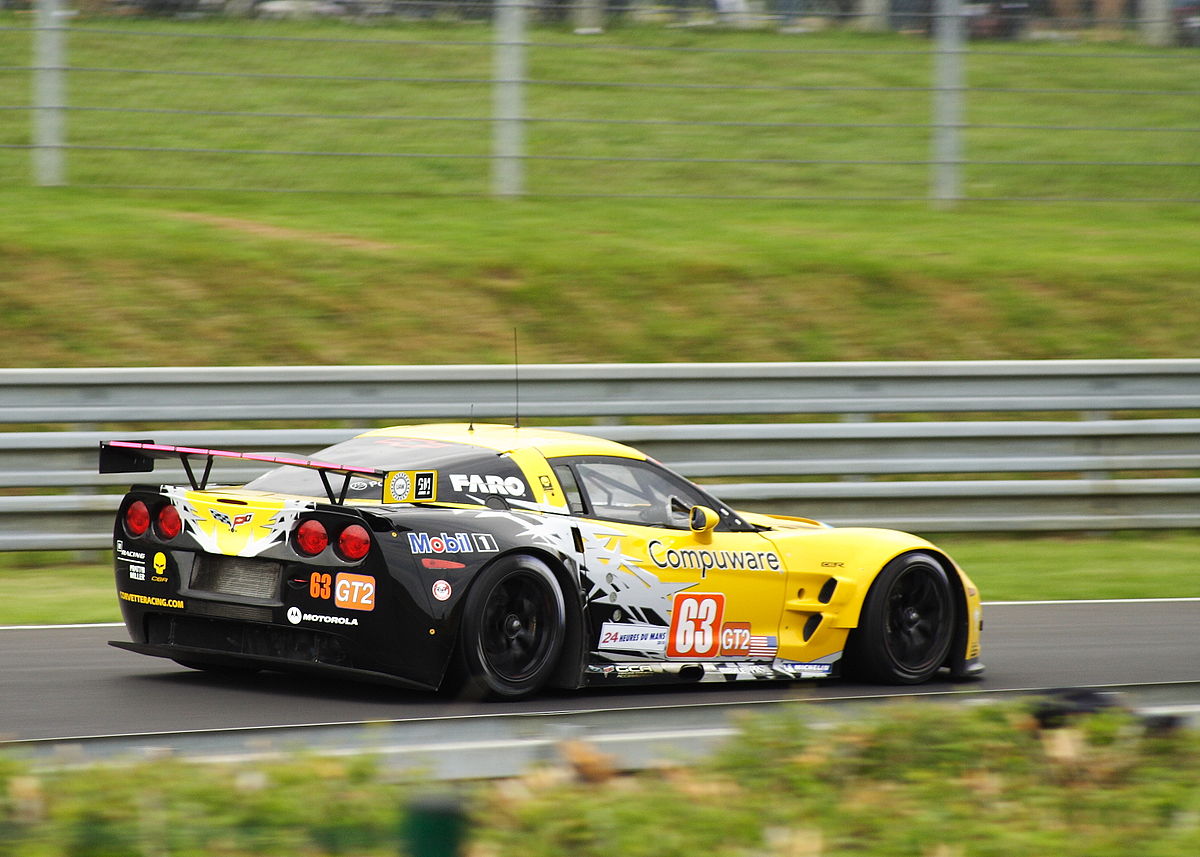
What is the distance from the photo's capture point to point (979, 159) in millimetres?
16984

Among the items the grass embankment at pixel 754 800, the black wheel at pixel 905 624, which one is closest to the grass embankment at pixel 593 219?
the black wheel at pixel 905 624

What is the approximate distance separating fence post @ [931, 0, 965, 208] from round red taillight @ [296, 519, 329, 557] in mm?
10401

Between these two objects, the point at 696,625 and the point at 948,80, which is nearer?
the point at 696,625

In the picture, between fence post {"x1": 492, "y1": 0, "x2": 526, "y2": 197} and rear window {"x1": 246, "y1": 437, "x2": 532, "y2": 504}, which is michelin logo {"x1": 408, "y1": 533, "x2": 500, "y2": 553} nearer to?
rear window {"x1": 246, "y1": 437, "x2": 532, "y2": 504}

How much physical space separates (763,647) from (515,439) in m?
1.48

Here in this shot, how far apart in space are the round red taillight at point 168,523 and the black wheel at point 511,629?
1279 millimetres

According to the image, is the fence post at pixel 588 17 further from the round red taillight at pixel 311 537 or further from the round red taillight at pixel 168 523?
the round red taillight at pixel 311 537

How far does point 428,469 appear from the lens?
7.69 metres

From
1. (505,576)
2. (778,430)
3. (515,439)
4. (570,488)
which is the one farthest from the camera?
(778,430)

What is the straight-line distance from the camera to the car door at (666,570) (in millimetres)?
7914

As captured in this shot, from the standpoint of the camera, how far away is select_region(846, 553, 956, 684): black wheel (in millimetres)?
8617

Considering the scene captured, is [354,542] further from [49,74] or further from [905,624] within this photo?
[49,74]

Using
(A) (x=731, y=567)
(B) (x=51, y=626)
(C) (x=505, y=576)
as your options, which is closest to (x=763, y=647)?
(A) (x=731, y=567)

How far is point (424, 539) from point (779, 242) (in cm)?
990
